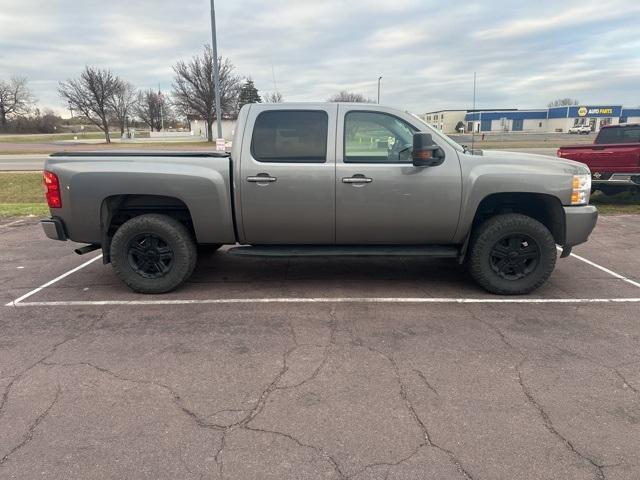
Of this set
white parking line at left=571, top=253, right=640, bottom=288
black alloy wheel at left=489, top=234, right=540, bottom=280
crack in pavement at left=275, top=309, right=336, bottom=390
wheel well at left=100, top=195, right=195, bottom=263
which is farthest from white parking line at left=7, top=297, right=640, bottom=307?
white parking line at left=571, top=253, right=640, bottom=288

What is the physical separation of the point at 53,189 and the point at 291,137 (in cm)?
245

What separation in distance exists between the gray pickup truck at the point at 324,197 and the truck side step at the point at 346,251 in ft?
0.07

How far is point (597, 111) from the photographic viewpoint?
88375 mm

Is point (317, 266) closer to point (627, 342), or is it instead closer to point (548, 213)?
point (548, 213)

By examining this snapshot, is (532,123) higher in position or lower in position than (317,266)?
higher

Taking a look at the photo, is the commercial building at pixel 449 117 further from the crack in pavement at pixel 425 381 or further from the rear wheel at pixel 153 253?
the crack in pavement at pixel 425 381

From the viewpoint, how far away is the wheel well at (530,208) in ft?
15.7

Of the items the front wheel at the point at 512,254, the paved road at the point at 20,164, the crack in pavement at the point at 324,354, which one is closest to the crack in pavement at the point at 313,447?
the crack in pavement at the point at 324,354

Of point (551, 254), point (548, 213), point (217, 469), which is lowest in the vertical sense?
point (217, 469)

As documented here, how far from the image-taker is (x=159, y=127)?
86.0 m

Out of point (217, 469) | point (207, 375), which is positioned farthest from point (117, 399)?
point (217, 469)

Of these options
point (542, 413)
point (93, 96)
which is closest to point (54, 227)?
point (542, 413)

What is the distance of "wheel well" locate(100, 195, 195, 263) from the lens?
479 cm

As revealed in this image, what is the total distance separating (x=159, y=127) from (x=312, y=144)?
291ft
